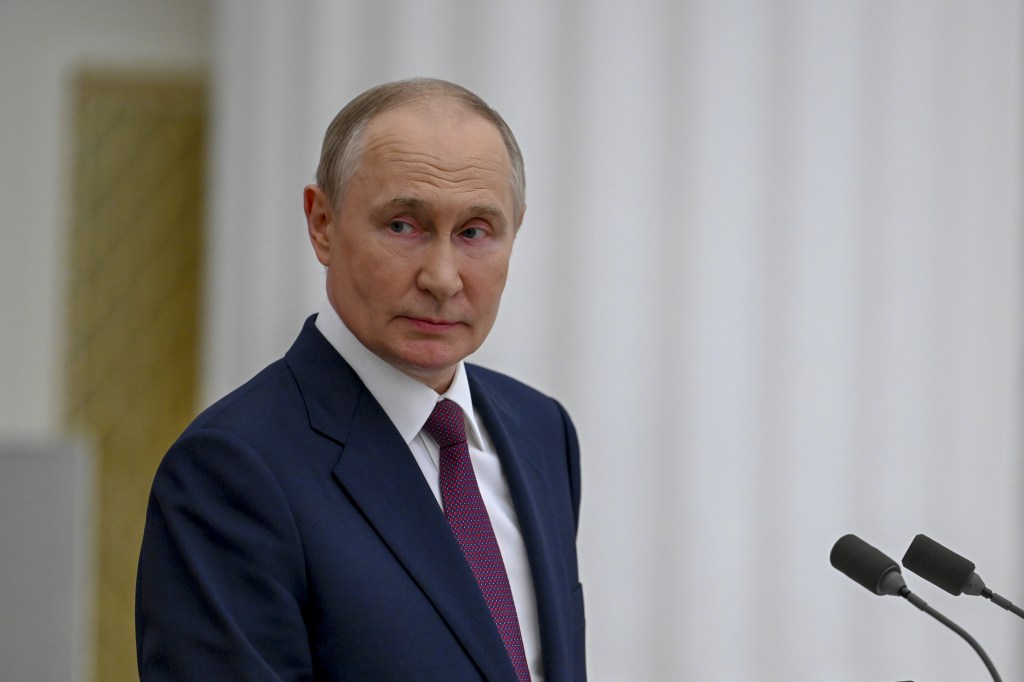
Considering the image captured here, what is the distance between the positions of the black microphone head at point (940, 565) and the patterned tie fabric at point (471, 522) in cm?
44

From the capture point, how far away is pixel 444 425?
137cm

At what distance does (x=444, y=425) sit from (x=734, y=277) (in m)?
1.66

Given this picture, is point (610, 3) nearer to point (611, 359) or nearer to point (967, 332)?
point (611, 359)

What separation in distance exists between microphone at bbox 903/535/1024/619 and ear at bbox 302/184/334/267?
2.36 feet

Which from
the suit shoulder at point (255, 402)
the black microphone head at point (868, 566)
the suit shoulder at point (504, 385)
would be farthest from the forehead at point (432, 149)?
the black microphone head at point (868, 566)

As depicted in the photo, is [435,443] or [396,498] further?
[435,443]

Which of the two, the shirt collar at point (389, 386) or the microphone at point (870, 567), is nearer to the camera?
the microphone at point (870, 567)

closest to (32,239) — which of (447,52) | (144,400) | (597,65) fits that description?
(144,400)

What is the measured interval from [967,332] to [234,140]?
1896 millimetres

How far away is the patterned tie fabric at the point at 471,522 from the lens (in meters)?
1.31

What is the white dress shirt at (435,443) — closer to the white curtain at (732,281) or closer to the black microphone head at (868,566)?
the black microphone head at (868,566)

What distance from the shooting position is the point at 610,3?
9.48 ft

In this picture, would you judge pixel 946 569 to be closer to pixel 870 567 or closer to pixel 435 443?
pixel 870 567

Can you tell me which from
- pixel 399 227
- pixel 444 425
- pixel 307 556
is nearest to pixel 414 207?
pixel 399 227
